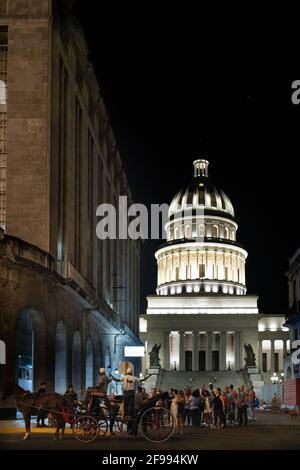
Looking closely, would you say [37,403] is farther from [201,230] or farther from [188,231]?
[188,231]

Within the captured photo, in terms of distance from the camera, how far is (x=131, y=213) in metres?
86.6

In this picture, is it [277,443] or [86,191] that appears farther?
[86,191]

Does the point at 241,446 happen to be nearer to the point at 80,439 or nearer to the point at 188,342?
the point at 80,439

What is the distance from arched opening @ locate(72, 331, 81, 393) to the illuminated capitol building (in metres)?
56.7

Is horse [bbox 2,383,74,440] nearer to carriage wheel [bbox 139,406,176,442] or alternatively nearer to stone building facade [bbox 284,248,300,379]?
carriage wheel [bbox 139,406,176,442]

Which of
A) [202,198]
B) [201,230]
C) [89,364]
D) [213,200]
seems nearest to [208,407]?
[89,364]

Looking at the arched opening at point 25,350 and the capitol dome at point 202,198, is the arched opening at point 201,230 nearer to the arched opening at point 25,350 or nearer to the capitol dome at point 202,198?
the capitol dome at point 202,198

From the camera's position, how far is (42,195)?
132ft

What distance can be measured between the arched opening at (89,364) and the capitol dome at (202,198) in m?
85.1

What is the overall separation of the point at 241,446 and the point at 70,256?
27.0m

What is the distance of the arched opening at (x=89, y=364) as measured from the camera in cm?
5720

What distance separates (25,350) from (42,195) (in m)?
8.68

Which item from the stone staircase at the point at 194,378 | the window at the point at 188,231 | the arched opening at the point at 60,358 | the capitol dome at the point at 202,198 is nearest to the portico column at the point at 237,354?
the stone staircase at the point at 194,378
